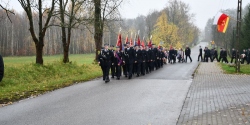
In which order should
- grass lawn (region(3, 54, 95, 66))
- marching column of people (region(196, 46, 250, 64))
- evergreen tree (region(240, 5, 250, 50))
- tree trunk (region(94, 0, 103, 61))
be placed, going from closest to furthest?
tree trunk (region(94, 0, 103, 61)), grass lawn (region(3, 54, 95, 66)), marching column of people (region(196, 46, 250, 64)), evergreen tree (region(240, 5, 250, 50))

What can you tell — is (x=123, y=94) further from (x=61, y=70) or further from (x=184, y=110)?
(x=61, y=70)

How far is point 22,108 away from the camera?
860 cm

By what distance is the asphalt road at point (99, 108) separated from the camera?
7.14m

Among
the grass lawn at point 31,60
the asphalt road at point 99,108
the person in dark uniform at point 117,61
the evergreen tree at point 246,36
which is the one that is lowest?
the asphalt road at point 99,108

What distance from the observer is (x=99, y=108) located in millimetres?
8500

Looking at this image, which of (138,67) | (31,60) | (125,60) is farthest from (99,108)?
(31,60)

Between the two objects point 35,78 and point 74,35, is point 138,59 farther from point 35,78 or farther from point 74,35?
point 74,35

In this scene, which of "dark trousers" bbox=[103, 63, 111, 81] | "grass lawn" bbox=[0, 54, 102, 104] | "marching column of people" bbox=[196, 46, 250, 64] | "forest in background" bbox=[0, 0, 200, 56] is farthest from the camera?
"forest in background" bbox=[0, 0, 200, 56]

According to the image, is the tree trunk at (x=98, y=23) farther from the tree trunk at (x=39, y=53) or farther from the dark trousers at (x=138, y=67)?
the dark trousers at (x=138, y=67)

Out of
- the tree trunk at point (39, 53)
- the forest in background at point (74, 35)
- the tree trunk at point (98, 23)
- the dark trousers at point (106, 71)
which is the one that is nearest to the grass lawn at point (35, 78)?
the tree trunk at point (39, 53)

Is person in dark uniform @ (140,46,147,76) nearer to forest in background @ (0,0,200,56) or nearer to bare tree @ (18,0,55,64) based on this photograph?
bare tree @ (18,0,55,64)

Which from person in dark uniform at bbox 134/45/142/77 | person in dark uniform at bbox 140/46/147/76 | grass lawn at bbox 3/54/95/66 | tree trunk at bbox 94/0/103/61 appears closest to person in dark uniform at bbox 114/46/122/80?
→ person in dark uniform at bbox 134/45/142/77

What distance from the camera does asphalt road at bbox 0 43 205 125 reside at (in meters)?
7.14

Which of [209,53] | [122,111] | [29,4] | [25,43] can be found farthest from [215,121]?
[25,43]
